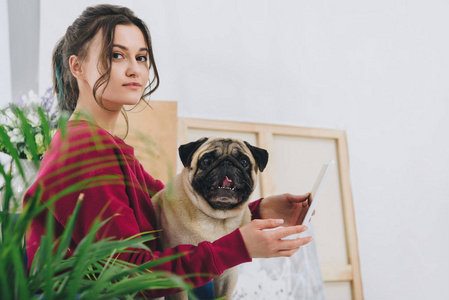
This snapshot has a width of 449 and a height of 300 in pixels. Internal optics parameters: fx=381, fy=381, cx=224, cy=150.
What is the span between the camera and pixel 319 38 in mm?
3498

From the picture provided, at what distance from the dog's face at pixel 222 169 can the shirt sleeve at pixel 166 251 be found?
0.63 feet

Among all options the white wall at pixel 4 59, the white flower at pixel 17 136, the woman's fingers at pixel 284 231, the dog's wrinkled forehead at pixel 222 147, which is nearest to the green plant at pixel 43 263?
the woman's fingers at pixel 284 231

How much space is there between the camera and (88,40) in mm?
1010

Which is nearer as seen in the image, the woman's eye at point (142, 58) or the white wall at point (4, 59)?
the woman's eye at point (142, 58)

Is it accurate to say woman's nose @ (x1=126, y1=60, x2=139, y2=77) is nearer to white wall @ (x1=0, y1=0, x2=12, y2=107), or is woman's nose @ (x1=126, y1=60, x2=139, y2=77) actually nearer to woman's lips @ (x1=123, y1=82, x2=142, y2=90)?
woman's lips @ (x1=123, y1=82, x2=142, y2=90)

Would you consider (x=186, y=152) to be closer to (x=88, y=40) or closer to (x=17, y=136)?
(x=88, y=40)

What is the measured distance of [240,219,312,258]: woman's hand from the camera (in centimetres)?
77

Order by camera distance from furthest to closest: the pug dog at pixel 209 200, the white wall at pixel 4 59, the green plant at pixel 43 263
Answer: the white wall at pixel 4 59
the pug dog at pixel 209 200
the green plant at pixel 43 263

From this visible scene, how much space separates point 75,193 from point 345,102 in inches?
121

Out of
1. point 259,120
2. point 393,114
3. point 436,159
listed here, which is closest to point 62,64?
point 259,120

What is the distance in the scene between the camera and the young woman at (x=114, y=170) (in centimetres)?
76

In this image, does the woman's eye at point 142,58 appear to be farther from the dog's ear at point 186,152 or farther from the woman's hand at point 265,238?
the woman's hand at point 265,238

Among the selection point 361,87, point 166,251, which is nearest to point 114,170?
point 166,251

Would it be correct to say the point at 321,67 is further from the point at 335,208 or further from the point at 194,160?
the point at 194,160
